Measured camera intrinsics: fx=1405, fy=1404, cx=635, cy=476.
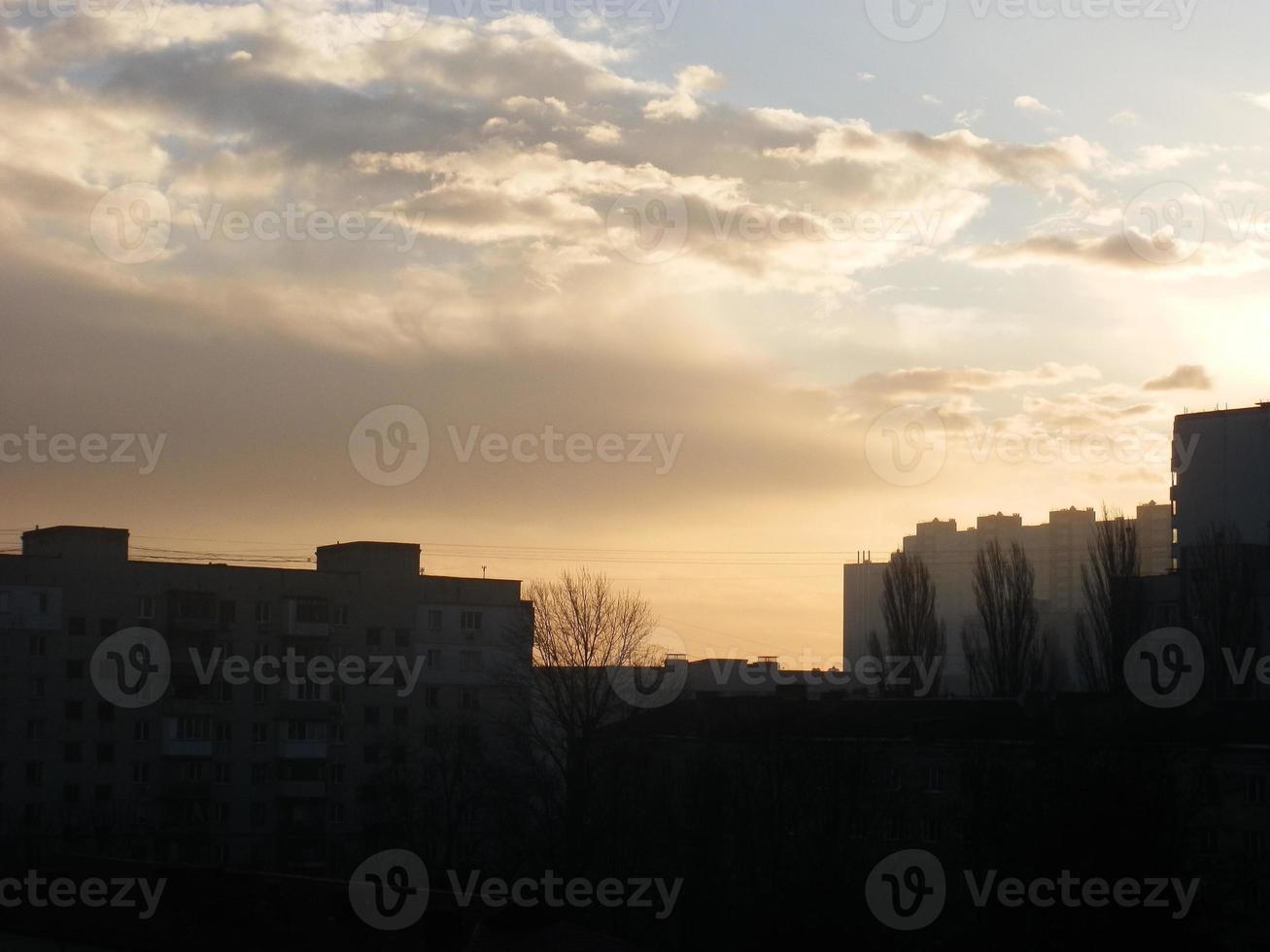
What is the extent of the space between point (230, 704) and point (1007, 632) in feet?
137

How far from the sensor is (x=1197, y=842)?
4412cm

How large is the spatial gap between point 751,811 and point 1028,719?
11593 mm

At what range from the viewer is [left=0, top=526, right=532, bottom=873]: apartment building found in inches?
2598

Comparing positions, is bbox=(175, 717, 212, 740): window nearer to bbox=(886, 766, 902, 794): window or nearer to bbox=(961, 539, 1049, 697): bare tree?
bbox=(886, 766, 902, 794): window

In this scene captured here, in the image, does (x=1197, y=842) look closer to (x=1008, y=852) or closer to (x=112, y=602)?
(x=1008, y=852)

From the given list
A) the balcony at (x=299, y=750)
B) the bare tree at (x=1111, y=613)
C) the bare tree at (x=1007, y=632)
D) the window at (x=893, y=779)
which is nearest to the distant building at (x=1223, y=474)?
the bare tree at (x=1111, y=613)

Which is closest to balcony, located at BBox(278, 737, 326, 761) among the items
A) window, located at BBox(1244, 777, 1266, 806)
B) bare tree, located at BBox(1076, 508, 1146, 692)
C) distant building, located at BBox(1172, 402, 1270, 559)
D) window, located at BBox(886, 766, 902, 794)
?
window, located at BBox(886, 766, 902, 794)

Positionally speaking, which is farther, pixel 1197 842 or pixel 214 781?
pixel 214 781

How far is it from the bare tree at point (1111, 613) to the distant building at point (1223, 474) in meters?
7.51

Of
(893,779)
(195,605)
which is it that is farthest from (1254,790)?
(195,605)

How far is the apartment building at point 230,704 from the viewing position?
66000mm

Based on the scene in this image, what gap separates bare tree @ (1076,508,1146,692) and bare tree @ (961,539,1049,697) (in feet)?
8.53

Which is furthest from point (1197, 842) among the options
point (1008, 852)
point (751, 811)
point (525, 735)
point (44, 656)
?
point (44, 656)

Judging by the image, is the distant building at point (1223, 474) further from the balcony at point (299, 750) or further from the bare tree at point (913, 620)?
the balcony at point (299, 750)
